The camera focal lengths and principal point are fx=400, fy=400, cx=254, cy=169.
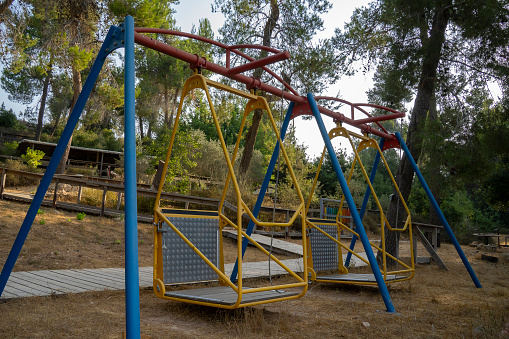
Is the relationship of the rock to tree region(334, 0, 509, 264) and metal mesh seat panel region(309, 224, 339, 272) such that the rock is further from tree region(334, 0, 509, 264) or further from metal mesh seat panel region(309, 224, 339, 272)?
metal mesh seat panel region(309, 224, 339, 272)

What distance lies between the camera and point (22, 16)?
10625mm

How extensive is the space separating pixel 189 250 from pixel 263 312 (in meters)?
0.94

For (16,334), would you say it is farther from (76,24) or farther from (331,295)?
(76,24)

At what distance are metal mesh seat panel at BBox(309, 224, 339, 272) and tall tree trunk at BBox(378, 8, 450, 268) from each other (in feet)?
7.55

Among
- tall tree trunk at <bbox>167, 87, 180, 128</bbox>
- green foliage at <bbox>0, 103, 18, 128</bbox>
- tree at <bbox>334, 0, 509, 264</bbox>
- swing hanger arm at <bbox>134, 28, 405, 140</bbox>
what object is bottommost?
swing hanger arm at <bbox>134, 28, 405, 140</bbox>

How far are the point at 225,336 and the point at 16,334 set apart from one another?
139cm

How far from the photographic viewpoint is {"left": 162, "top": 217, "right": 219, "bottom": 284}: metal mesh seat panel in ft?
12.1

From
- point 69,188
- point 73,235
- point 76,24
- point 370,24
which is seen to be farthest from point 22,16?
point 370,24

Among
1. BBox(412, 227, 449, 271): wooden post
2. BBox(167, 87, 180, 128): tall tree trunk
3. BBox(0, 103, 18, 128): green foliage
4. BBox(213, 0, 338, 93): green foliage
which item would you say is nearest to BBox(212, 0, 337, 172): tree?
BBox(213, 0, 338, 93): green foliage

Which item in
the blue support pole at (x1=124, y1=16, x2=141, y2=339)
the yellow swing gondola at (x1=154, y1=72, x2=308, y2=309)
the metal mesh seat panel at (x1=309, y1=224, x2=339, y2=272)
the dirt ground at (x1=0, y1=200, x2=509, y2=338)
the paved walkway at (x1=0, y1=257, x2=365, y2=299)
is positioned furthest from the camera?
the metal mesh seat panel at (x1=309, y1=224, x2=339, y2=272)

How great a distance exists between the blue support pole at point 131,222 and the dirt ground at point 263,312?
2.62 feet

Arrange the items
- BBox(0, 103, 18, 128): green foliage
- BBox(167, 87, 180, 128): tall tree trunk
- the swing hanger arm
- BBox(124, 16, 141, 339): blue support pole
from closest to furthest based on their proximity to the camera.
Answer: BBox(124, 16, 141, 339): blue support pole < the swing hanger arm < BBox(167, 87, 180, 128): tall tree trunk < BBox(0, 103, 18, 128): green foliage

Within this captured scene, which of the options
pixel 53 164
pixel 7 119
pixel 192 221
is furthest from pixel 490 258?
pixel 7 119

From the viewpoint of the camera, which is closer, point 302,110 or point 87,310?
point 87,310
